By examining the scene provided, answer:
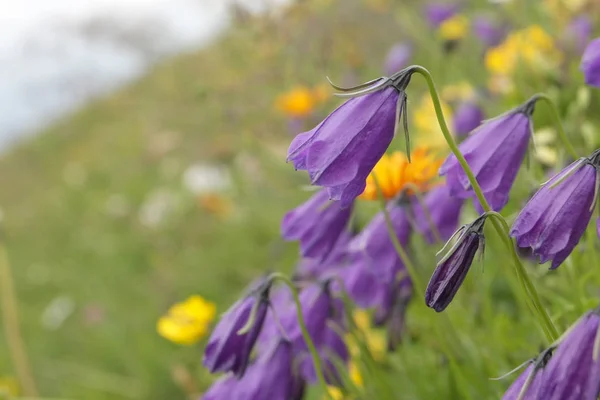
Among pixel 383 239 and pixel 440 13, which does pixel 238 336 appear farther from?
pixel 440 13

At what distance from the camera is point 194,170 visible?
4.82 m

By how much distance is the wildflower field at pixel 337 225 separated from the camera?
78 cm

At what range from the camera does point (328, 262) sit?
4.11ft

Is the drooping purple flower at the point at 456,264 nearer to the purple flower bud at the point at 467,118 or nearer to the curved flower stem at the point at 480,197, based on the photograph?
the curved flower stem at the point at 480,197

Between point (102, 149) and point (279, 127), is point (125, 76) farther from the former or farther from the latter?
point (279, 127)

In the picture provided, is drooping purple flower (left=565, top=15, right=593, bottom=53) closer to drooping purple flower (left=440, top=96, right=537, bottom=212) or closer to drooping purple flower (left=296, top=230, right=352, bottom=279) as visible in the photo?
drooping purple flower (left=296, top=230, right=352, bottom=279)

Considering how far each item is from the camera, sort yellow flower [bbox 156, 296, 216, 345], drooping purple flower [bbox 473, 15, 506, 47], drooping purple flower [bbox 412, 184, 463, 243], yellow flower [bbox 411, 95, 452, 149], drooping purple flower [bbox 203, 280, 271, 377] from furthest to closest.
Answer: drooping purple flower [bbox 473, 15, 506, 47] < yellow flower [bbox 411, 95, 452, 149] < yellow flower [bbox 156, 296, 216, 345] < drooping purple flower [bbox 412, 184, 463, 243] < drooping purple flower [bbox 203, 280, 271, 377]

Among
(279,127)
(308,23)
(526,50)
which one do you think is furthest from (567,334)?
(279,127)

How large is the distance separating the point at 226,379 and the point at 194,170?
152 inches

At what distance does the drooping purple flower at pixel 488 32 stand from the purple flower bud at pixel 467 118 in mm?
1091

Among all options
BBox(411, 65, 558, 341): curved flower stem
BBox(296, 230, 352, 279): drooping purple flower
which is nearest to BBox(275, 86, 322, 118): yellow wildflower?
BBox(296, 230, 352, 279): drooping purple flower

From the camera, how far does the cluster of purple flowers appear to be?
2.24ft

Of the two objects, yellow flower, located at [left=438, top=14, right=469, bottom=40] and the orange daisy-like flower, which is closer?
the orange daisy-like flower

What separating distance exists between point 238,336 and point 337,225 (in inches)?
10.3
